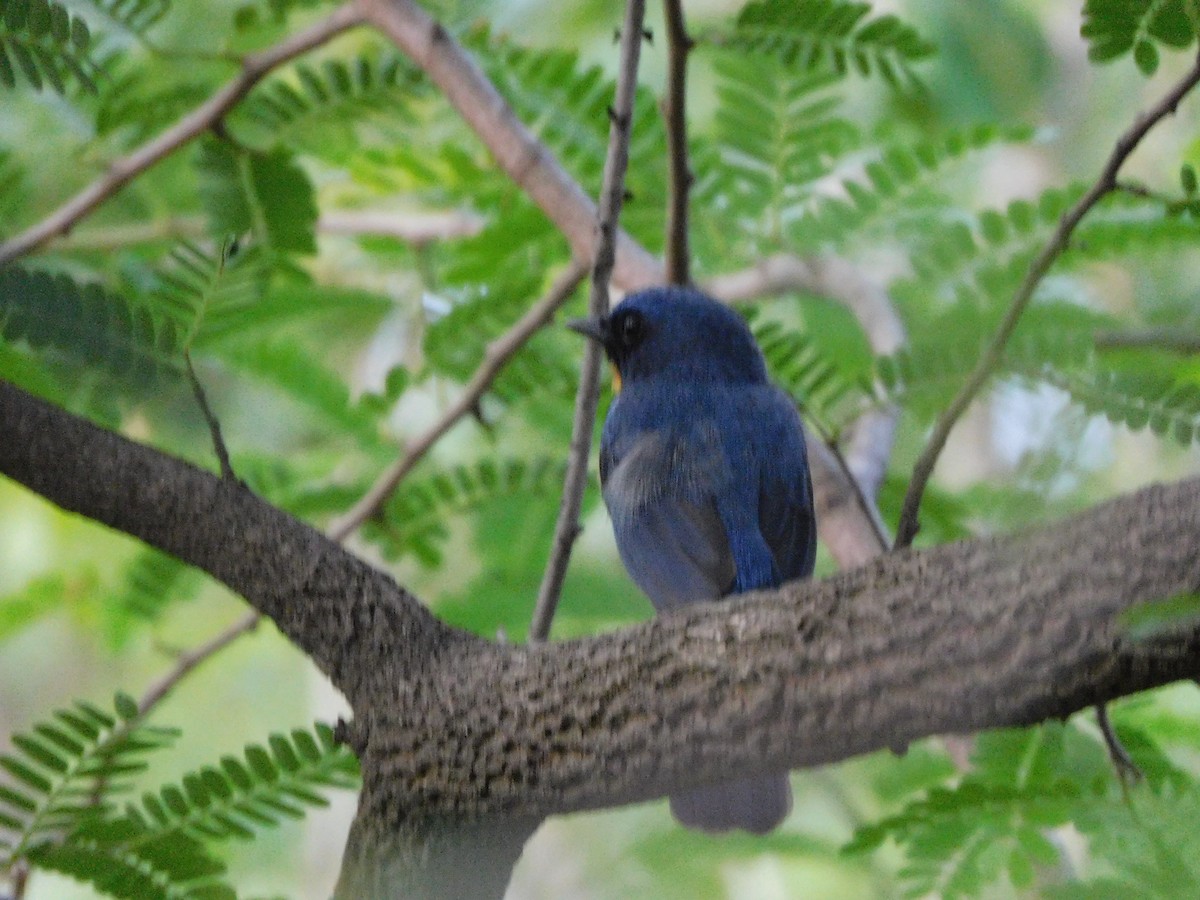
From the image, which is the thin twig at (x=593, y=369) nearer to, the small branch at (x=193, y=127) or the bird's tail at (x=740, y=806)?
the bird's tail at (x=740, y=806)

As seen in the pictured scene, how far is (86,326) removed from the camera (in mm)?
2244

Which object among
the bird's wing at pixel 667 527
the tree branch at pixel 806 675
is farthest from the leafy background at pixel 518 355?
the bird's wing at pixel 667 527

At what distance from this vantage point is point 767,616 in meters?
1.86

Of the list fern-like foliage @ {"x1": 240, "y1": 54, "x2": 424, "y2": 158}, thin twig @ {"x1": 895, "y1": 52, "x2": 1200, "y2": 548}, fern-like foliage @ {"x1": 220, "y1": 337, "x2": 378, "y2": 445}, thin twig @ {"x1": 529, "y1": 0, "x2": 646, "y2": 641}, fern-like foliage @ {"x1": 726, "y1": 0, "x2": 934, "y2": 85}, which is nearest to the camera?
thin twig @ {"x1": 895, "y1": 52, "x2": 1200, "y2": 548}

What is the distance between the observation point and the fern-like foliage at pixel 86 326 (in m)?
2.15

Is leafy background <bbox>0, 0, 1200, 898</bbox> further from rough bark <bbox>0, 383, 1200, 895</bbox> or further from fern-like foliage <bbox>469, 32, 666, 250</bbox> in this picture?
rough bark <bbox>0, 383, 1200, 895</bbox>

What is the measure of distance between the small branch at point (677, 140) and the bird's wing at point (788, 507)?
53 centimetres

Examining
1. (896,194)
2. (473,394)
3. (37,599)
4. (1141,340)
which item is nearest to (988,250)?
(896,194)

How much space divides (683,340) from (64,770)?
2052 millimetres

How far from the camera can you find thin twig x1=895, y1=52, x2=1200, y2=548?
194 cm

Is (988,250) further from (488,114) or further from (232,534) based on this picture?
(232,534)

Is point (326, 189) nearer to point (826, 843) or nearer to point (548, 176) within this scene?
point (548, 176)

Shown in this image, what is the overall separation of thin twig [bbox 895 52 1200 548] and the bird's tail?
766 mm

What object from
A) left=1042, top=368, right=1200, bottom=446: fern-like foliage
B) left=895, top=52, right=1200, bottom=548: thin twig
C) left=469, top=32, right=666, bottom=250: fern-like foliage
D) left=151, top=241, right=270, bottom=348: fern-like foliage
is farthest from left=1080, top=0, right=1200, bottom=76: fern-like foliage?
left=469, top=32, right=666, bottom=250: fern-like foliage
